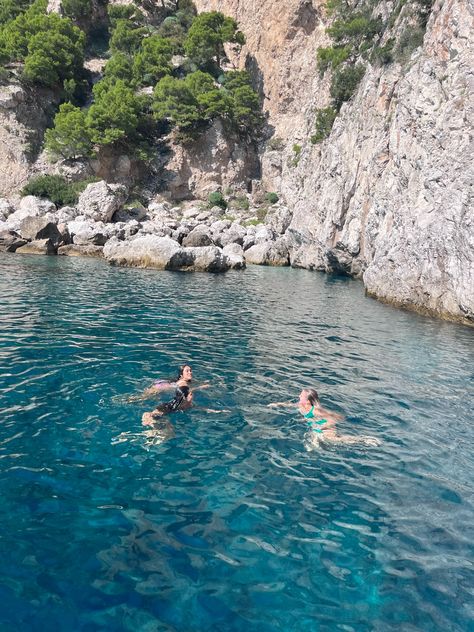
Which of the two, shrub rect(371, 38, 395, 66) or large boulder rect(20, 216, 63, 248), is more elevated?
shrub rect(371, 38, 395, 66)

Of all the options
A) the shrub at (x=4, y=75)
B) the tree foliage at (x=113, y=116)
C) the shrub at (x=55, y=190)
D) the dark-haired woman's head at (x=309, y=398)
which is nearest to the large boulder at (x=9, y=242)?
the shrub at (x=55, y=190)

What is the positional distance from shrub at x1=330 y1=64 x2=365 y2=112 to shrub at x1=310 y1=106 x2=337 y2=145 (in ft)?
4.36

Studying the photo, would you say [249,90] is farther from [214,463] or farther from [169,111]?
[214,463]

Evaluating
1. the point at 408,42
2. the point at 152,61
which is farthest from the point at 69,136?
the point at 408,42

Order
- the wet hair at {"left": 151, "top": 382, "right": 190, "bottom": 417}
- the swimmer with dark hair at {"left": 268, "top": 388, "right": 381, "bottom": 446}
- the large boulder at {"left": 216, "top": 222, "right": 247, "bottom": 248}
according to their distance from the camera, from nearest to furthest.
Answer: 1. the swimmer with dark hair at {"left": 268, "top": 388, "right": 381, "bottom": 446}
2. the wet hair at {"left": 151, "top": 382, "right": 190, "bottom": 417}
3. the large boulder at {"left": 216, "top": 222, "right": 247, "bottom": 248}

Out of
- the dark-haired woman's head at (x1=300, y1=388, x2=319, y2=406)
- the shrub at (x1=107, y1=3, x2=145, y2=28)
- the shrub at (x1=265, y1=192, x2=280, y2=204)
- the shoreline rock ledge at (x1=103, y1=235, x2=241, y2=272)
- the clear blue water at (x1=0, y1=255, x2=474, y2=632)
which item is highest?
the shrub at (x1=107, y1=3, x2=145, y2=28)

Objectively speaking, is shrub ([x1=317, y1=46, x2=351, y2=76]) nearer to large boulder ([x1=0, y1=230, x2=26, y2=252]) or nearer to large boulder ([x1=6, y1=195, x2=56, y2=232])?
large boulder ([x1=6, y1=195, x2=56, y2=232])

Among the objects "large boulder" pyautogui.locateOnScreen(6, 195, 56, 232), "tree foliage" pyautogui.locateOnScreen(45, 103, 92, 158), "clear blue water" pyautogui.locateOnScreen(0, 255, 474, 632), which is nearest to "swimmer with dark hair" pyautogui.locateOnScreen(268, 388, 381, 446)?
"clear blue water" pyautogui.locateOnScreen(0, 255, 474, 632)

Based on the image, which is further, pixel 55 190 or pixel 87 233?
pixel 55 190

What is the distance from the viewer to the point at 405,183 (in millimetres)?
28766

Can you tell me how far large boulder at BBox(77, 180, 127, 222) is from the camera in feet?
170

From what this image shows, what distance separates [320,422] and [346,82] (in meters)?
46.3

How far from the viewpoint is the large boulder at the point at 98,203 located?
2041 inches

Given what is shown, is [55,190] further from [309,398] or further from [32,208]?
[309,398]
